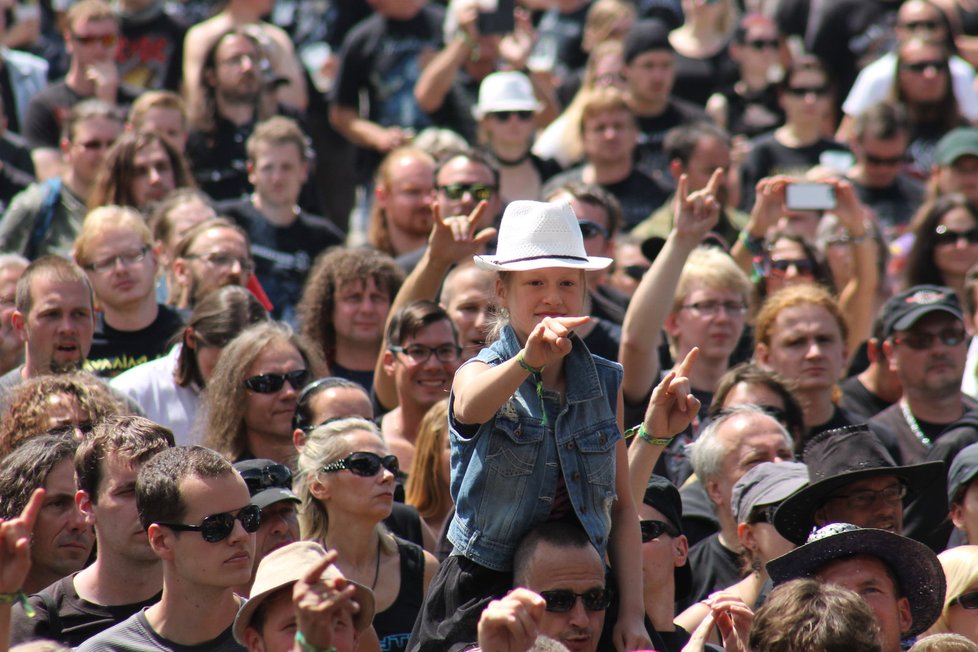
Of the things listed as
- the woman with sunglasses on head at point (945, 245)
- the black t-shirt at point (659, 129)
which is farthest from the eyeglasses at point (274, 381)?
the black t-shirt at point (659, 129)

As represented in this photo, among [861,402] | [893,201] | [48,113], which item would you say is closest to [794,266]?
[861,402]

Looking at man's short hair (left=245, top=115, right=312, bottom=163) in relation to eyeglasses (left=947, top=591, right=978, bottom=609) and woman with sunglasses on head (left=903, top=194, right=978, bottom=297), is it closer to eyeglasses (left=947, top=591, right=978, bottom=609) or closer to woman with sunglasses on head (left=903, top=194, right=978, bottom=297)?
woman with sunglasses on head (left=903, top=194, right=978, bottom=297)

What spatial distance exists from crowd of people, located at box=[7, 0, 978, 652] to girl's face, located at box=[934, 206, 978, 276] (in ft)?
0.07

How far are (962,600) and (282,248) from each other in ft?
16.2

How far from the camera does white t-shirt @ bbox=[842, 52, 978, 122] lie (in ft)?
37.8

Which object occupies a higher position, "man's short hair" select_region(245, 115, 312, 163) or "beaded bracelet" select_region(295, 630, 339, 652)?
"beaded bracelet" select_region(295, 630, 339, 652)

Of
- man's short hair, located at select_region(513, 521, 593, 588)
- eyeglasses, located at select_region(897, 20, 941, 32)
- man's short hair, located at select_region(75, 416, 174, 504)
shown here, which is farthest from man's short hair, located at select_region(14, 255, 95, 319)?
eyeglasses, located at select_region(897, 20, 941, 32)

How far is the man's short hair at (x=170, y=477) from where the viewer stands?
4.86m

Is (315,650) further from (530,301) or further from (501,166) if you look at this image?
(501,166)

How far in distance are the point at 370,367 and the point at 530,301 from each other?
3374mm

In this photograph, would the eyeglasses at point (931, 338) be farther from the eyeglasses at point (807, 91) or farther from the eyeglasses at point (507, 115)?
the eyeglasses at point (807, 91)

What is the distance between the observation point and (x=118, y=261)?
7.57 meters

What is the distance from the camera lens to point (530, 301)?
451 centimetres

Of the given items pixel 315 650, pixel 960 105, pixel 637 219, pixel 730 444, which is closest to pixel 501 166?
pixel 637 219
